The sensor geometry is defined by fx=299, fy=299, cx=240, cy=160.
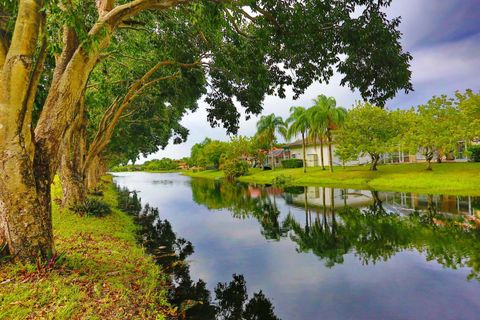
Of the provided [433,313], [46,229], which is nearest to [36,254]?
[46,229]

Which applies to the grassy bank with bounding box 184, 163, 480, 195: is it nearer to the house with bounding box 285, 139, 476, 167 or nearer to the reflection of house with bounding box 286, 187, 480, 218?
the reflection of house with bounding box 286, 187, 480, 218

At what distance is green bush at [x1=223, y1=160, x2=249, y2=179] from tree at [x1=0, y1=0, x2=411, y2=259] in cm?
4710

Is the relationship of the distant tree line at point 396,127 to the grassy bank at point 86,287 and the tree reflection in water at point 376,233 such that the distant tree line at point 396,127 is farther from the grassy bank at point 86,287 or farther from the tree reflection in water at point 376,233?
the grassy bank at point 86,287

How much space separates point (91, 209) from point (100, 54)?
9944mm

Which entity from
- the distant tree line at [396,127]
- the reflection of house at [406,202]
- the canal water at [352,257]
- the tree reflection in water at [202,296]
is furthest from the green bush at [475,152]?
the tree reflection in water at [202,296]

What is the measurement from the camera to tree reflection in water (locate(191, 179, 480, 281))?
1109 cm

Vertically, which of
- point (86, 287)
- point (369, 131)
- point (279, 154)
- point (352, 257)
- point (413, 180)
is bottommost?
point (352, 257)

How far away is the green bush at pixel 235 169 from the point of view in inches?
2323

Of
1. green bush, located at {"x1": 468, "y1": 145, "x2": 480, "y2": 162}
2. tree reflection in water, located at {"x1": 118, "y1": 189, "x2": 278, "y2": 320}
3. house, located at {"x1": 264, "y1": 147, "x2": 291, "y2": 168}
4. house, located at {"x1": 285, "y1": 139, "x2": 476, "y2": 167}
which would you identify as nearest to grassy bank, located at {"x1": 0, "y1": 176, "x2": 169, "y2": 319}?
tree reflection in water, located at {"x1": 118, "y1": 189, "x2": 278, "y2": 320}

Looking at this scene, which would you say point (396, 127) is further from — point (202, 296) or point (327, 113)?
point (202, 296)

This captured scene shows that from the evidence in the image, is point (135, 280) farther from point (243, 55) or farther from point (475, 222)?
point (475, 222)

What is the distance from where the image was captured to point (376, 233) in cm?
1409

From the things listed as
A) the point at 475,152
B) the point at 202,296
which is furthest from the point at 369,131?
the point at 202,296

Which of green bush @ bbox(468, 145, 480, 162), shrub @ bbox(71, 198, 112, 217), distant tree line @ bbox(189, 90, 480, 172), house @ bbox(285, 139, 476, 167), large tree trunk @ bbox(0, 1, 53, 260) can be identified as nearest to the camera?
large tree trunk @ bbox(0, 1, 53, 260)
